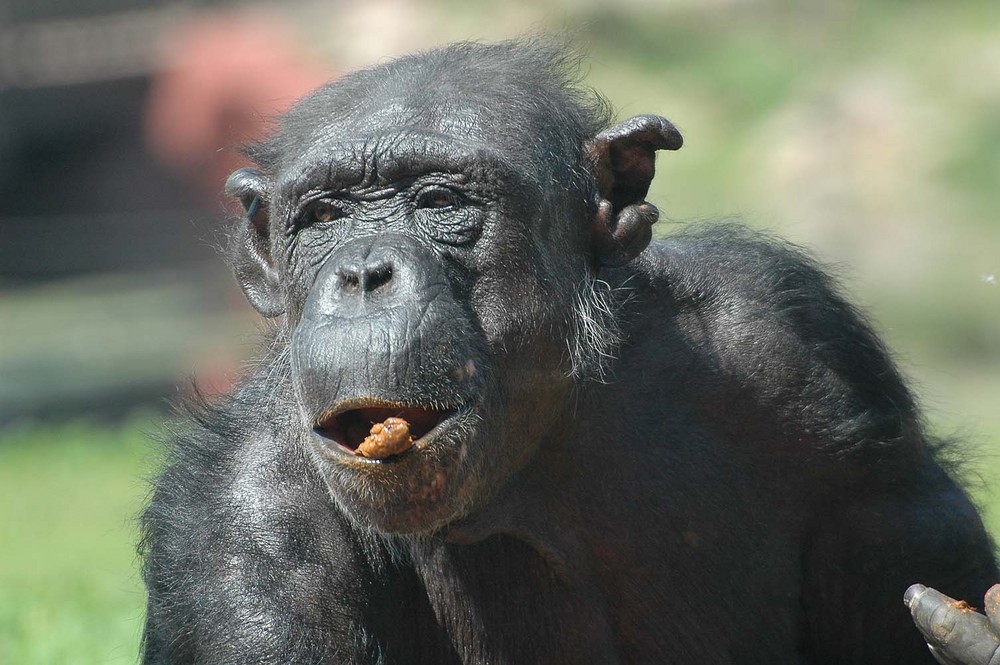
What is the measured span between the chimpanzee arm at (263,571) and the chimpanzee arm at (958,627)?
190cm

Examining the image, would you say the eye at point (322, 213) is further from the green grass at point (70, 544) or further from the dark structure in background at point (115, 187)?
the dark structure in background at point (115, 187)

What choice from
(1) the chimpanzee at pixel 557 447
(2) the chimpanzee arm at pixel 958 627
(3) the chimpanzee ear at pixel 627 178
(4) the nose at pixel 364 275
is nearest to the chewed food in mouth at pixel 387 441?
(1) the chimpanzee at pixel 557 447

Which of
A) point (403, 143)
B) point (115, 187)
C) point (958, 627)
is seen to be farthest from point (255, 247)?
point (115, 187)

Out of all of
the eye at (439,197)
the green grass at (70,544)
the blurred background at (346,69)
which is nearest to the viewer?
the eye at (439,197)

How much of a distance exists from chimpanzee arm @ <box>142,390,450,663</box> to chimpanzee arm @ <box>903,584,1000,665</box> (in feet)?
6.25

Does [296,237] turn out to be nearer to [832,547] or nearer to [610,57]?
[832,547]

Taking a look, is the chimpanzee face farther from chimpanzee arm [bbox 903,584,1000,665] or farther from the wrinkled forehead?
chimpanzee arm [bbox 903,584,1000,665]

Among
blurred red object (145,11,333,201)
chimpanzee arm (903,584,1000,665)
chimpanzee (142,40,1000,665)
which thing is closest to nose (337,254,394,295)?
chimpanzee (142,40,1000,665)

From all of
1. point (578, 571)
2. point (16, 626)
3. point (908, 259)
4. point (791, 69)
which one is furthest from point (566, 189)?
point (791, 69)

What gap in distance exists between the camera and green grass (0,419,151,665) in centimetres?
814

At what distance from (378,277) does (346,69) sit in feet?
60.9

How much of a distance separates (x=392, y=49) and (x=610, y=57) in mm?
3871

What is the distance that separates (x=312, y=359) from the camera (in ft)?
15.7

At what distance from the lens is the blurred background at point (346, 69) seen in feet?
66.2
